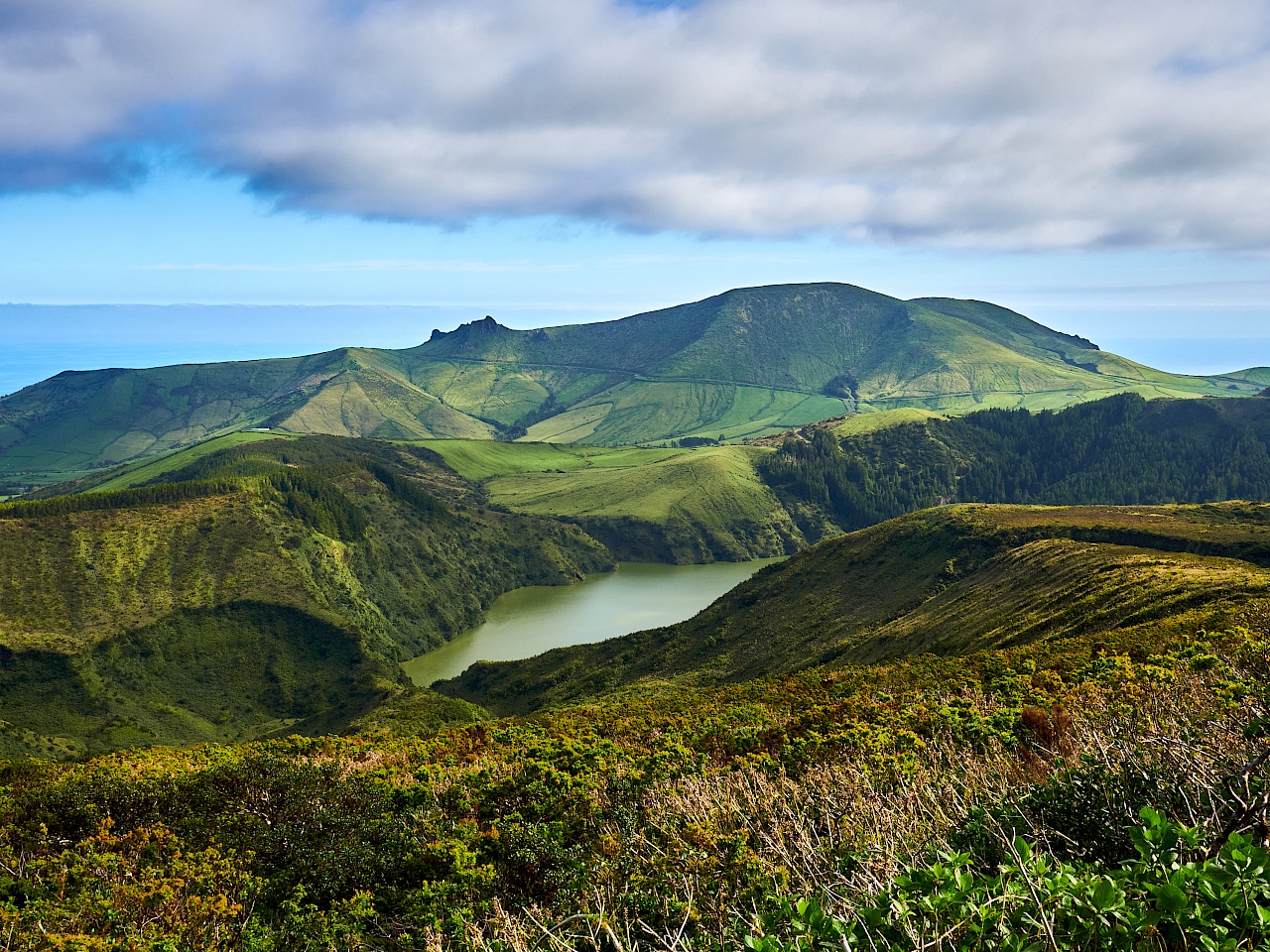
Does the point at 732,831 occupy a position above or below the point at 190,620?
above

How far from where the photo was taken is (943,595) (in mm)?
84688

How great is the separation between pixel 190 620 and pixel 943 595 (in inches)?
4513

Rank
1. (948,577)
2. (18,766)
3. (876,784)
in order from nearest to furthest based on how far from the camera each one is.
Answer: (876,784) < (18,766) < (948,577)

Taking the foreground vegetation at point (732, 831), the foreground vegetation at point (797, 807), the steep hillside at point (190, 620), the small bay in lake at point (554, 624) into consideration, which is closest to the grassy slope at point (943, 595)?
the foreground vegetation at point (797, 807)

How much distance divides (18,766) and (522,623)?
13601cm

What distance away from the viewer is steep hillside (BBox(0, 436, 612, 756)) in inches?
4437

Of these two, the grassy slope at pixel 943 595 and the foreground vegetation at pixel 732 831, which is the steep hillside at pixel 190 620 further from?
the foreground vegetation at pixel 732 831

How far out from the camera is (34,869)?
21.5 meters

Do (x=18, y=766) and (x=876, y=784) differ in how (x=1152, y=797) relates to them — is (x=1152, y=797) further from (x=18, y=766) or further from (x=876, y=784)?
(x=18, y=766)

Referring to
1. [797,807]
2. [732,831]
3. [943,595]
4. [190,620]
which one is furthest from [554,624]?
[732,831]

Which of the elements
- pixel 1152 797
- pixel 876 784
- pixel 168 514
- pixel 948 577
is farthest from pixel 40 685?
pixel 1152 797

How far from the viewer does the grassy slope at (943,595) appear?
57000 mm

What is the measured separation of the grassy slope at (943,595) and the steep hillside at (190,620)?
100ft

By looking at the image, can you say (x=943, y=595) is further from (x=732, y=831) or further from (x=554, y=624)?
(x=554, y=624)
